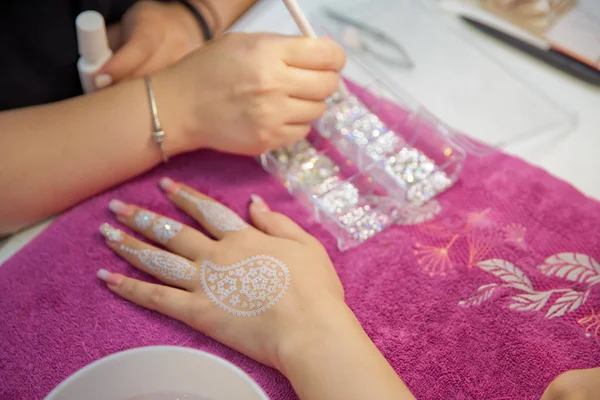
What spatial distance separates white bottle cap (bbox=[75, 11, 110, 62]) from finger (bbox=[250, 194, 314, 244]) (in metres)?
0.21

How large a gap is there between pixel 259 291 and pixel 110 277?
14 centimetres

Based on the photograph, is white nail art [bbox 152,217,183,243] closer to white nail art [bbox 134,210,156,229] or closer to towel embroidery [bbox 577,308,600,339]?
white nail art [bbox 134,210,156,229]

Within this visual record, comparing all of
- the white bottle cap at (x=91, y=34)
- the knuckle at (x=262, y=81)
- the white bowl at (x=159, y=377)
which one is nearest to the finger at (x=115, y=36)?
the white bottle cap at (x=91, y=34)

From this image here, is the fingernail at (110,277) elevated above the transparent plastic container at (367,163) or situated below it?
below

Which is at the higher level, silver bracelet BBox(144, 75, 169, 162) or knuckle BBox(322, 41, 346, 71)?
knuckle BBox(322, 41, 346, 71)

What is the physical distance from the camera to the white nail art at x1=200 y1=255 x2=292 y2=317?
0.45 metres

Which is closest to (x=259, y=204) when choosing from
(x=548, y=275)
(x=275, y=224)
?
(x=275, y=224)

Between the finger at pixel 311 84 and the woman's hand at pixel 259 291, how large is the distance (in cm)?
12

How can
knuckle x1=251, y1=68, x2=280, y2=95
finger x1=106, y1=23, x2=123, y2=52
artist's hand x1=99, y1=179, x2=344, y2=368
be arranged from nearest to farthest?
1. artist's hand x1=99, y1=179, x2=344, y2=368
2. knuckle x1=251, y1=68, x2=280, y2=95
3. finger x1=106, y1=23, x2=123, y2=52

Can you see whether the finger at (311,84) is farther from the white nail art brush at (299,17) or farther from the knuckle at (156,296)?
the knuckle at (156,296)

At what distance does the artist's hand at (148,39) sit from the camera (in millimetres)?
584

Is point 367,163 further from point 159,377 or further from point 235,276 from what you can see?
point 159,377

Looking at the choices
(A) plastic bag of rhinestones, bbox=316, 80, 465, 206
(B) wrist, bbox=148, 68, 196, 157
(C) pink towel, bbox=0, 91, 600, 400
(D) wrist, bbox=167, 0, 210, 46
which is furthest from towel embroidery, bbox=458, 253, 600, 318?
(D) wrist, bbox=167, 0, 210, 46

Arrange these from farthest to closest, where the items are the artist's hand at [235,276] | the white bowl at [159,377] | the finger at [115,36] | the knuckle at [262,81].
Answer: the finger at [115,36]
the knuckle at [262,81]
the artist's hand at [235,276]
the white bowl at [159,377]
